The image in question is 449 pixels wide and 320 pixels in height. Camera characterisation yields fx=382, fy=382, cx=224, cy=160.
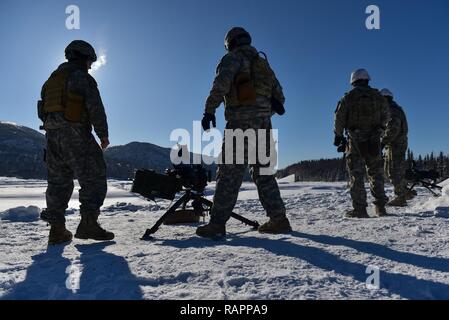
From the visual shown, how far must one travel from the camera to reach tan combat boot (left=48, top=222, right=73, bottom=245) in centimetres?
434

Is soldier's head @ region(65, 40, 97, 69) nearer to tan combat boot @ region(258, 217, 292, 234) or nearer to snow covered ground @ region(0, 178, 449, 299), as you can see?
snow covered ground @ region(0, 178, 449, 299)

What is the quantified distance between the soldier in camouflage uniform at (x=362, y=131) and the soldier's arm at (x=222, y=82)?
2.90m

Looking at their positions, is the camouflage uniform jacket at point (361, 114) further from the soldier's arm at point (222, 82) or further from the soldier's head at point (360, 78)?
the soldier's arm at point (222, 82)

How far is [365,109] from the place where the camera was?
21.3 ft

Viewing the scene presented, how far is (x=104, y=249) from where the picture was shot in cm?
383

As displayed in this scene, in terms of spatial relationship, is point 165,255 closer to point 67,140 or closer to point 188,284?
point 188,284

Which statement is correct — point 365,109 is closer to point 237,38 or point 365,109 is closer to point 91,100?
point 237,38

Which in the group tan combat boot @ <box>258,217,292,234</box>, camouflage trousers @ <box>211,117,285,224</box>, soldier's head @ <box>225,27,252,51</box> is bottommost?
tan combat boot @ <box>258,217,292,234</box>

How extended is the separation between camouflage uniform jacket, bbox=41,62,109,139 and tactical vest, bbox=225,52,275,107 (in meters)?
1.53

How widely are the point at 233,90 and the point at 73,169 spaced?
6.93 ft

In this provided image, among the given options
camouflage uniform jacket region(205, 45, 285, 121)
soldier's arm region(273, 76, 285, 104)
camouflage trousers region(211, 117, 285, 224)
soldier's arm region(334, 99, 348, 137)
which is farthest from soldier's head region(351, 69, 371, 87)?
camouflage trousers region(211, 117, 285, 224)

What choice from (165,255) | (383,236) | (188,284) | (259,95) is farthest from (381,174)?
(188,284)
